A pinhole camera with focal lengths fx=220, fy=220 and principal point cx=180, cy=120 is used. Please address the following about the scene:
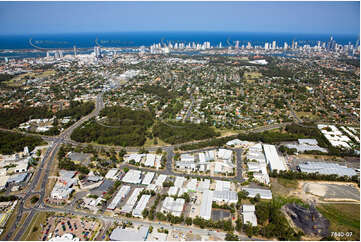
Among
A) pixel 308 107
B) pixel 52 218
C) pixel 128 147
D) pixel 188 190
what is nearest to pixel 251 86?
pixel 308 107

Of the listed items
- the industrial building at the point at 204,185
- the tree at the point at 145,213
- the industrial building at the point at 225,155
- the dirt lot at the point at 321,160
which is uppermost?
the industrial building at the point at 225,155

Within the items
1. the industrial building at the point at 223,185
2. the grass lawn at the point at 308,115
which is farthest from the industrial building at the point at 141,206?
the grass lawn at the point at 308,115

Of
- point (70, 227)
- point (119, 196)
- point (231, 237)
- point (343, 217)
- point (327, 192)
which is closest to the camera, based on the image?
point (231, 237)

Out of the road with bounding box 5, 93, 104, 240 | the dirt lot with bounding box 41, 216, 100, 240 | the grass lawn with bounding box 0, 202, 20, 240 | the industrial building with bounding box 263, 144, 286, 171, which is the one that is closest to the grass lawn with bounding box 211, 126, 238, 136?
the industrial building with bounding box 263, 144, 286, 171

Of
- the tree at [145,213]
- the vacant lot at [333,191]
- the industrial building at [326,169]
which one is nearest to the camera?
the tree at [145,213]

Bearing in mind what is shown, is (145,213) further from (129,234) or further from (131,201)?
(129,234)

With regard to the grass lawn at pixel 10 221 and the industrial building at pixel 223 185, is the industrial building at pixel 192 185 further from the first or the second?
the grass lawn at pixel 10 221

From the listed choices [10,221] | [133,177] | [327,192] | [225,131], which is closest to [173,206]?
[133,177]
